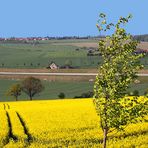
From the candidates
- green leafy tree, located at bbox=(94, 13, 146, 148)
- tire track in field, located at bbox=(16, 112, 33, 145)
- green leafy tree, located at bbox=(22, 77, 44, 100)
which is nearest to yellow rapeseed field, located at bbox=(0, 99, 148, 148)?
tire track in field, located at bbox=(16, 112, 33, 145)

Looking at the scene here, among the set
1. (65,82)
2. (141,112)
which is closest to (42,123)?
(141,112)

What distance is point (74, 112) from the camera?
39.8m

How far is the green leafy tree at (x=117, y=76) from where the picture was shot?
73.3ft

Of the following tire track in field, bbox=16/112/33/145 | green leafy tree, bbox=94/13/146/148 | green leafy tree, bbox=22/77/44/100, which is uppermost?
green leafy tree, bbox=94/13/146/148

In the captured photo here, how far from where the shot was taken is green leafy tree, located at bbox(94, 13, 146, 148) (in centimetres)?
2233

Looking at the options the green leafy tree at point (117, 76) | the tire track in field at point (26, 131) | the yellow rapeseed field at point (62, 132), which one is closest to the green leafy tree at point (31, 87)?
the tire track in field at point (26, 131)

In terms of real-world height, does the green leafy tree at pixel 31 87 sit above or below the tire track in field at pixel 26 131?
below

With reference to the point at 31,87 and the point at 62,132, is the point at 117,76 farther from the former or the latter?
the point at 31,87

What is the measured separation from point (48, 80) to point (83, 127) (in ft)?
303

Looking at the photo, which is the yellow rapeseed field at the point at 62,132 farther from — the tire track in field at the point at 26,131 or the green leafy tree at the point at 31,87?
the green leafy tree at the point at 31,87

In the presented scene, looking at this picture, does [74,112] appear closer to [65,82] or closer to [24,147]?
[24,147]

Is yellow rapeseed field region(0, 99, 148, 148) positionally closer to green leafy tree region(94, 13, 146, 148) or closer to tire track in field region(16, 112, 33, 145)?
tire track in field region(16, 112, 33, 145)

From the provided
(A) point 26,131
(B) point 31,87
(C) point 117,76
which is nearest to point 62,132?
(A) point 26,131

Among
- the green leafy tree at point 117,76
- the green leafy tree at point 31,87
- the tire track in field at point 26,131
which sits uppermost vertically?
the green leafy tree at point 117,76
